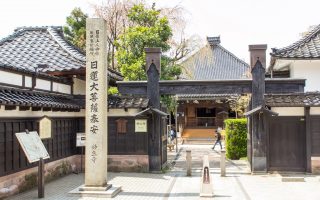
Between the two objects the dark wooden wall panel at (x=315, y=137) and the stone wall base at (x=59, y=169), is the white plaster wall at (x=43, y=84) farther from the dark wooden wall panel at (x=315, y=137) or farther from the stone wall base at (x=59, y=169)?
the dark wooden wall panel at (x=315, y=137)

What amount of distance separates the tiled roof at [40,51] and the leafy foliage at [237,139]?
773cm

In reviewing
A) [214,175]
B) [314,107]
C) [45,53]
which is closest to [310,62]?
[314,107]

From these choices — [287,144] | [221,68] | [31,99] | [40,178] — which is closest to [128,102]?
[31,99]

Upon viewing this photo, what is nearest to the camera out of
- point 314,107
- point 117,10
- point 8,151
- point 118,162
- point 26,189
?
point 8,151

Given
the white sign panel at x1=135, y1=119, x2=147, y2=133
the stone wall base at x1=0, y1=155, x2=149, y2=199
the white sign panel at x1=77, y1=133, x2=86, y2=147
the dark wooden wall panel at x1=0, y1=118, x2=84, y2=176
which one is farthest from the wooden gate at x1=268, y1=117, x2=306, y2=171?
the dark wooden wall panel at x1=0, y1=118, x2=84, y2=176

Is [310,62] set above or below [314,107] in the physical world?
above

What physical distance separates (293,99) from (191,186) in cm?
640

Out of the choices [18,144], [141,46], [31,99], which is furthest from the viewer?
[141,46]

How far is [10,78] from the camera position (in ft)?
41.9

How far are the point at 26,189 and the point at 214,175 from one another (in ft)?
26.4

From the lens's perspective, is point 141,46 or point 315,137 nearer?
point 315,137

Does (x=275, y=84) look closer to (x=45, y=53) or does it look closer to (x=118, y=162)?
(x=118, y=162)

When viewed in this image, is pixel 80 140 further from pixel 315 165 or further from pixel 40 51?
pixel 315 165

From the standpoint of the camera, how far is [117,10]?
31.2 meters
